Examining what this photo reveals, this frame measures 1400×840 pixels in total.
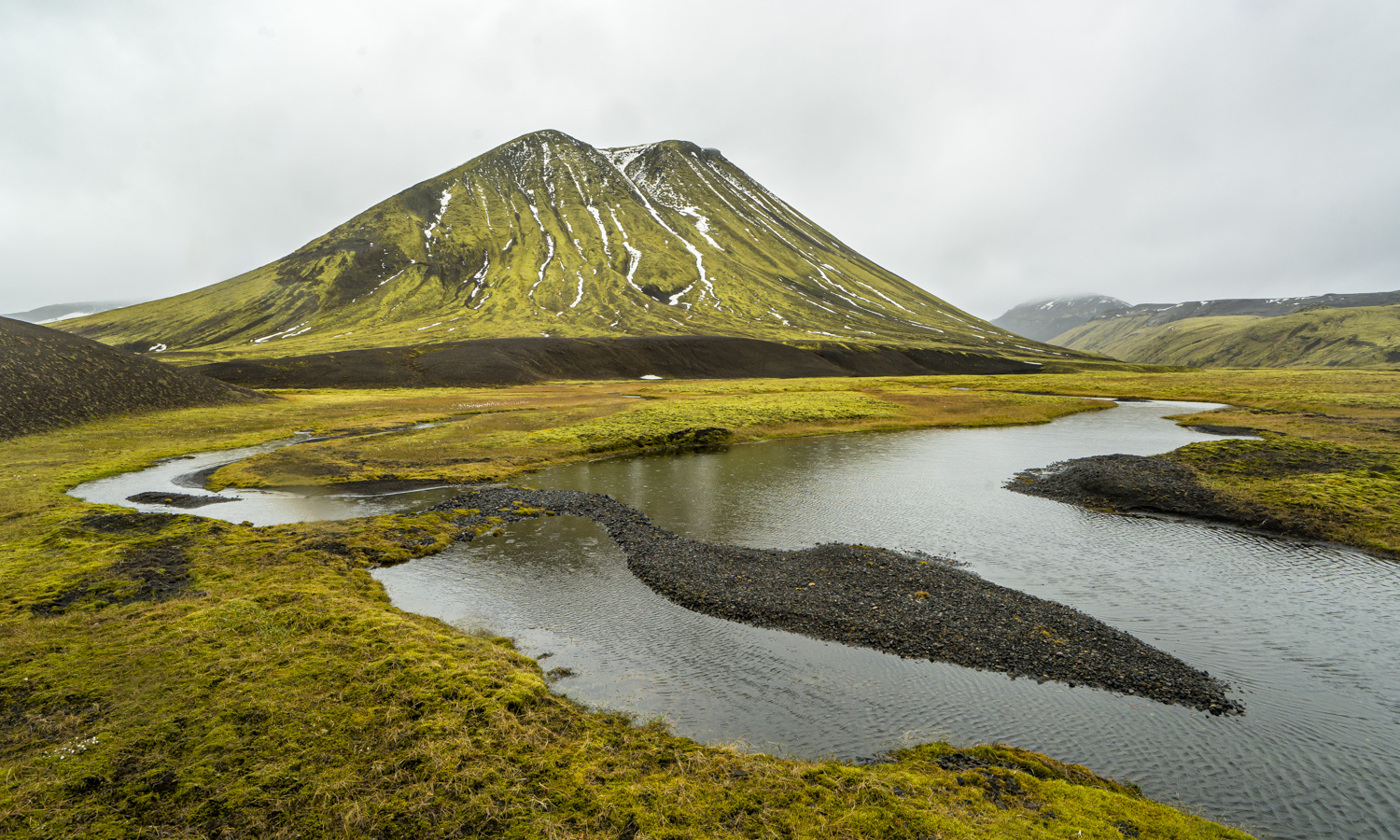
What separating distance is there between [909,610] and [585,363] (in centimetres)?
13259

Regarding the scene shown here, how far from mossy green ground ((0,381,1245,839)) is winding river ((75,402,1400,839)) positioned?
5.51ft

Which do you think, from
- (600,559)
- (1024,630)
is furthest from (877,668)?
(600,559)

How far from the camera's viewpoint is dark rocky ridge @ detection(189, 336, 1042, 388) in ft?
405

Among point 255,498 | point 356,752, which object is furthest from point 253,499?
point 356,752

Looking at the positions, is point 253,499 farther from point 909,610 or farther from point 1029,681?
point 1029,681

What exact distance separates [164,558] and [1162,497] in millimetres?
55821

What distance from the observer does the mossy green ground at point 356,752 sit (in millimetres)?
10883

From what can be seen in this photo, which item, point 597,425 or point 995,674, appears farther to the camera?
point 597,425

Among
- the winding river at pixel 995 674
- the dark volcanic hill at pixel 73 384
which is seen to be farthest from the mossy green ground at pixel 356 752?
the dark volcanic hill at pixel 73 384

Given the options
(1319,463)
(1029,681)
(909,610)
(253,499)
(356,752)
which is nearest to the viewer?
(356,752)

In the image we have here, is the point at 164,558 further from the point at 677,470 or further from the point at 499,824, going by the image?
the point at 677,470

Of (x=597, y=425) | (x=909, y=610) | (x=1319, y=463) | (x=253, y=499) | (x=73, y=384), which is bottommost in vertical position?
(x=909, y=610)

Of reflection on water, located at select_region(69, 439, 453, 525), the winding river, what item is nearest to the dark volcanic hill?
reflection on water, located at select_region(69, 439, 453, 525)

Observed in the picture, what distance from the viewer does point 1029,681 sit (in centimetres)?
1797
